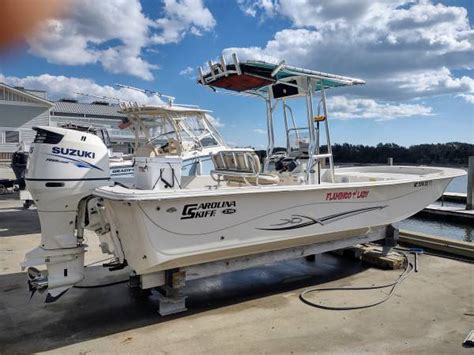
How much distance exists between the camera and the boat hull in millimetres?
3705

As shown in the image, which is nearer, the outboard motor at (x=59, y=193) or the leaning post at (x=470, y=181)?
the outboard motor at (x=59, y=193)

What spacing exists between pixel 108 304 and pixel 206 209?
1.61 meters

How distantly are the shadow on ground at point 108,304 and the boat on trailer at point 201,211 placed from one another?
0.35m

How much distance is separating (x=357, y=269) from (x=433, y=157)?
37.1 metres

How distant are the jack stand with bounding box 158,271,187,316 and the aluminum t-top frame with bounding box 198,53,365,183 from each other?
2.13 m

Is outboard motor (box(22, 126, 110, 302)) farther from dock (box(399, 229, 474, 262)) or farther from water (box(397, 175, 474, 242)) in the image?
water (box(397, 175, 474, 242))

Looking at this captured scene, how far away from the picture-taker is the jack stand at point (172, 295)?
13.4 ft

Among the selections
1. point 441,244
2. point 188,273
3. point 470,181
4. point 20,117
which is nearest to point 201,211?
point 188,273

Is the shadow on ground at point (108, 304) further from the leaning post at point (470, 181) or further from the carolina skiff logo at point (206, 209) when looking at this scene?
the leaning post at point (470, 181)

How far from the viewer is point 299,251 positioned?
16.3ft

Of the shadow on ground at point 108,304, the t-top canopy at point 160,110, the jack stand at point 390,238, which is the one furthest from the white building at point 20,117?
the jack stand at point 390,238

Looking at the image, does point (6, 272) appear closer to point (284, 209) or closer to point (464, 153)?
point (284, 209)

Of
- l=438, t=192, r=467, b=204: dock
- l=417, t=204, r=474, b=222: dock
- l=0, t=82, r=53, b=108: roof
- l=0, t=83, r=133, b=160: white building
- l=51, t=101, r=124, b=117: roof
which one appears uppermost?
l=51, t=101, r=124, b=117: roof

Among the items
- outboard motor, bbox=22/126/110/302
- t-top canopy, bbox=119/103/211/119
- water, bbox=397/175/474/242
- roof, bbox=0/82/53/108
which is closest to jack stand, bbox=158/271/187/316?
outboard motor, bbox=22/126/110/302
